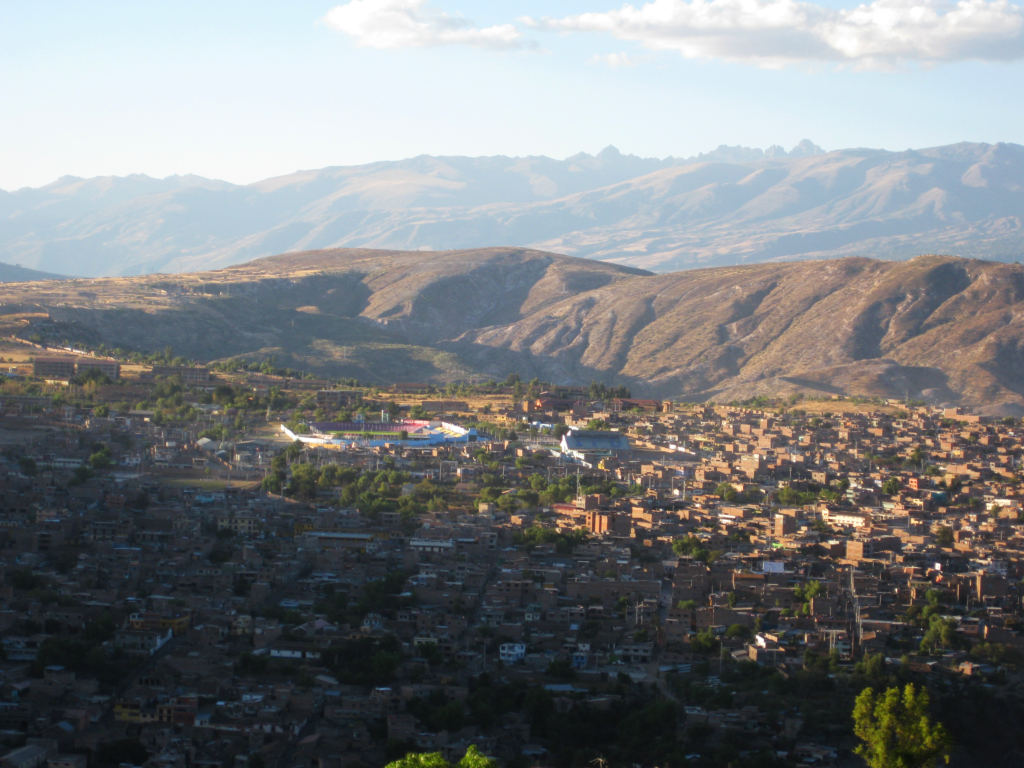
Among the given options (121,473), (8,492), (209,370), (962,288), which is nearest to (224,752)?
(8,492)

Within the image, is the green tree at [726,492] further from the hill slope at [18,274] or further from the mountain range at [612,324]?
the hill slope at [18,274]

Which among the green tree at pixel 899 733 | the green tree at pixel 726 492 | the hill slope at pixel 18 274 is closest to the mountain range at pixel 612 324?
the green tree at pixel 726 492

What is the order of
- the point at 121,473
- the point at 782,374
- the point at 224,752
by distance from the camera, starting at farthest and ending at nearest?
the point at 782,374, the point at 121,473, the point at 224,752

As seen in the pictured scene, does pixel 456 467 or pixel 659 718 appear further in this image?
pixel 456 467

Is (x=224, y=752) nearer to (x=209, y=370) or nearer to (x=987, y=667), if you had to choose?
(x=987, y=667)

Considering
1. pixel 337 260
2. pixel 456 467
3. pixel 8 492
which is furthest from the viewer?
pixel 337 260

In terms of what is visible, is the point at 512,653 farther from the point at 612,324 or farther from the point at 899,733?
the point at 612,324

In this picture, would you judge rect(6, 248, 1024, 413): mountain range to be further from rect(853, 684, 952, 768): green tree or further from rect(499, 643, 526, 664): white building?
rect(853, 684, 952, 768): green tree
